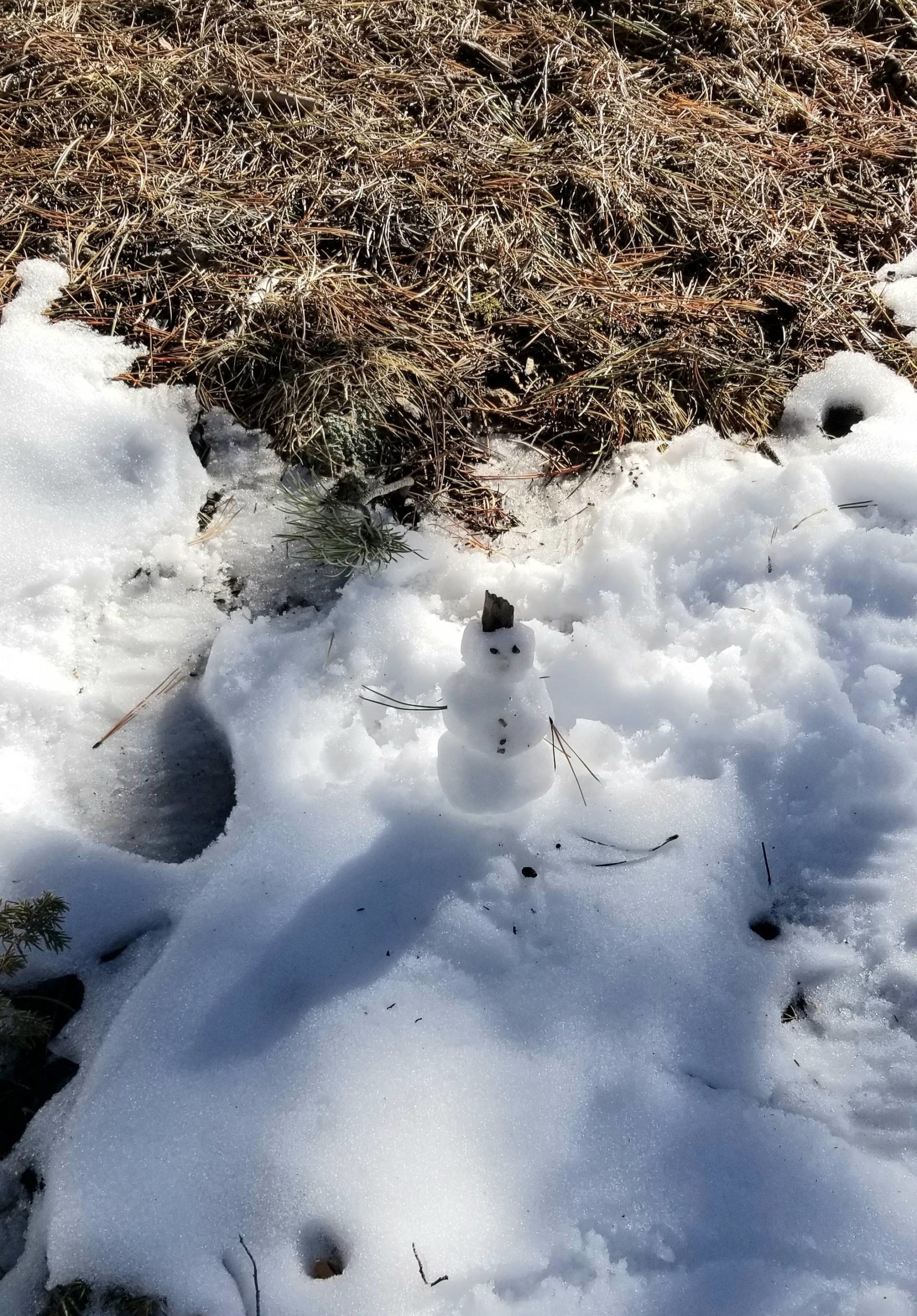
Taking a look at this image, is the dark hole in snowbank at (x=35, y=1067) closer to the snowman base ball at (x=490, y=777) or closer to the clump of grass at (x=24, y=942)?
the clump of grass at (x=24, y=942)

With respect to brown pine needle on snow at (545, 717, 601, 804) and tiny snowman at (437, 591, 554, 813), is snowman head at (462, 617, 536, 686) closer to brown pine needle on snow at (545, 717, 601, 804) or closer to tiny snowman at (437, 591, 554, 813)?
tiny snowman at (437, 591, 554, 813)

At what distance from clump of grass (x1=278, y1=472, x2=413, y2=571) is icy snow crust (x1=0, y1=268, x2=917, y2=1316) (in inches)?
3.8

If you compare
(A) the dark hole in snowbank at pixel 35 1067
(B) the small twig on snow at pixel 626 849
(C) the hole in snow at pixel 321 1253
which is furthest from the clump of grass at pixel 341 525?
(C) the hole in snow at pixel 321 1253

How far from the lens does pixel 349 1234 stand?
1391mm

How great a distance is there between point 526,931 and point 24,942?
0.96m

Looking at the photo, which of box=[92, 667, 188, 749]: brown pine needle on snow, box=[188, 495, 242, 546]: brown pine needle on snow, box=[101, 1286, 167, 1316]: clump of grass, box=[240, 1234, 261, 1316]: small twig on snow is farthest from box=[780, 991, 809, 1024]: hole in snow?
Answer: box=[188, 495, 242, 546]: brown pine needle on snow

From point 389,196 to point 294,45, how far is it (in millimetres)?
776

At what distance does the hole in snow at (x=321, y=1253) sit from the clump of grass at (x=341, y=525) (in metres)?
1.39

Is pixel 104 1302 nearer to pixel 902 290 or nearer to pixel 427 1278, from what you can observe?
pixel 427 1278

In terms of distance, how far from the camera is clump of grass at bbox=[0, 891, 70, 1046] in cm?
154

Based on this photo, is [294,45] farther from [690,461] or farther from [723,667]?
[723,667]

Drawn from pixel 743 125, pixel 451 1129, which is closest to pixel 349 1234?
pixel 451 1129

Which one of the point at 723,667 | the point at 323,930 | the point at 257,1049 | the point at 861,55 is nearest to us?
the point at 257,1049

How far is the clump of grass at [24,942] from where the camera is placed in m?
1.54
